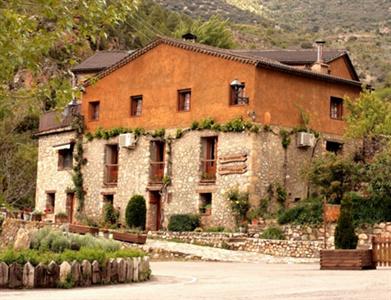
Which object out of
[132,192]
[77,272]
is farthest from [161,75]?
[77,272]

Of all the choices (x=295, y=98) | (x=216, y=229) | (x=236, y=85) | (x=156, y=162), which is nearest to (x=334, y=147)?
(x=295, y=98)

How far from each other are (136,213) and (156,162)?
2756 mm

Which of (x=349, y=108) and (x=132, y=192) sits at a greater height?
(x=349, y=108)

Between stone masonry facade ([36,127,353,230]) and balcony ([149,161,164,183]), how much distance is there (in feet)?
0.65

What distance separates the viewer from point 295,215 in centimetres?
3638

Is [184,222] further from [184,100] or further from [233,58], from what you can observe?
[233,58]

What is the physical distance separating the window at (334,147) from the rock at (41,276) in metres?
25.6

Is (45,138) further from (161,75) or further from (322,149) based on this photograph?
(322,149)

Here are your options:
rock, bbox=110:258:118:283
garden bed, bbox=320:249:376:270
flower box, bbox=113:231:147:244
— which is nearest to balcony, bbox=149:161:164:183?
flower box, bbox=113:231:147:244

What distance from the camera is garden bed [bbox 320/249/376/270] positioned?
987 inches

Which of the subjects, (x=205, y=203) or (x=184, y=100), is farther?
(x=184, y=100)

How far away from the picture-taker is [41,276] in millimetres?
18859

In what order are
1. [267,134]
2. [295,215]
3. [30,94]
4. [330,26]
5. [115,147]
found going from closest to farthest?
[30,94]
[295,215]
[267,134]
[115,147]
[330,26]

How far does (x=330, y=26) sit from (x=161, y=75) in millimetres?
73848
